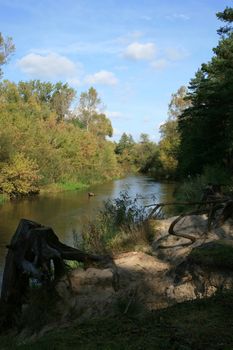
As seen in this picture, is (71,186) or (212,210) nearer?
(212,210)

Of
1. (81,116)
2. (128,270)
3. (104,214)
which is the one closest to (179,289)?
(128,270)

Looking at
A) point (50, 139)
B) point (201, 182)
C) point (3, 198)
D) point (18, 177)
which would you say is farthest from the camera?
point (50, 139)

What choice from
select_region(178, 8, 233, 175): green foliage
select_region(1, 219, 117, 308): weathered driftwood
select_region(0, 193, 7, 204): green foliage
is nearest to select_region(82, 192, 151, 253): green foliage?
select_region(1, 219, 117, 308): weathered driftwood

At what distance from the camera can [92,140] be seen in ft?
244

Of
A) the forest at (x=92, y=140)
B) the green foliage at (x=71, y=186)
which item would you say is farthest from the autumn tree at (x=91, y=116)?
the green foliage at (x=71, y=186)

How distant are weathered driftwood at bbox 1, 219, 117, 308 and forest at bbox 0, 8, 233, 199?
50.4 ft

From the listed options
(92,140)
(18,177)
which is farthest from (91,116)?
(18,177)

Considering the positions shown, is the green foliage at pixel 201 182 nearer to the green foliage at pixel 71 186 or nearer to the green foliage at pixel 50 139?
the green foliage at pixel 50 139

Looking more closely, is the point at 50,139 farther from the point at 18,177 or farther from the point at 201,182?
the point at 201,182

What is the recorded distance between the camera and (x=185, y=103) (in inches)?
2709

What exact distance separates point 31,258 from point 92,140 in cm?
6746

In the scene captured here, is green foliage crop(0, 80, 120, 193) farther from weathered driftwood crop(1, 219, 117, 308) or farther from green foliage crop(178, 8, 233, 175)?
weathered driftwood crop(1, 219, 117, 308)

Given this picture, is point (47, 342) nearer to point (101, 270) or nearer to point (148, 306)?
point (148, 306)

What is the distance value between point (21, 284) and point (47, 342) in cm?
382
